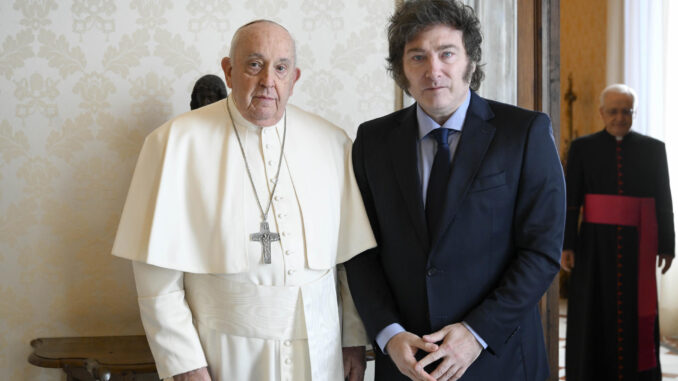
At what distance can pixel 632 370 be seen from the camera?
4.10m

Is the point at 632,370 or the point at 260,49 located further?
the point at 632,370

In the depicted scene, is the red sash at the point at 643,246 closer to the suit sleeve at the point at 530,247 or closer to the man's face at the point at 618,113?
the man's face at the point at 618,113

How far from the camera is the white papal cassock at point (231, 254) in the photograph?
191cm

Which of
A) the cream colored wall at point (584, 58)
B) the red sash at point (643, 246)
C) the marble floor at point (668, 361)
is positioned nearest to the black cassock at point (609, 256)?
the red sash at point (643, 246)

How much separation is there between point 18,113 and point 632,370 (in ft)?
12.7

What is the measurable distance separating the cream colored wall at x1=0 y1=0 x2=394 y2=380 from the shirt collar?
42.0 inches

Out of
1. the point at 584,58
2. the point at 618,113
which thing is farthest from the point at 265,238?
the point at 584,58

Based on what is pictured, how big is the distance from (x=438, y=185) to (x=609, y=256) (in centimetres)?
275

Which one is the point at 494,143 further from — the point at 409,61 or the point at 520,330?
the point at 520,330

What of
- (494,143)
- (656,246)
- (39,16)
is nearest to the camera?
(494,143)

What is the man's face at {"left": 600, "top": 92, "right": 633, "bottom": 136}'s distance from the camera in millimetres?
4270

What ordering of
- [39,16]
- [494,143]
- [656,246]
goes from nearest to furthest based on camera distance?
[494,143], [39,16], [656,246]

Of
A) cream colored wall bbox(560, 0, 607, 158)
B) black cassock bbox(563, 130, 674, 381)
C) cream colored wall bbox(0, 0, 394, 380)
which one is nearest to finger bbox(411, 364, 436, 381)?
cream colored wall bbox(0, 0, 394, 380)

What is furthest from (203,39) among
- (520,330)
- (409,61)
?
(520,330)
